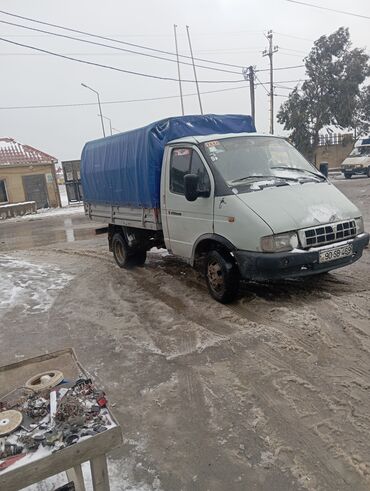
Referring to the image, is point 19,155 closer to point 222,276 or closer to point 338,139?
point 222,276

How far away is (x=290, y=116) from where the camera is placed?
32.9m

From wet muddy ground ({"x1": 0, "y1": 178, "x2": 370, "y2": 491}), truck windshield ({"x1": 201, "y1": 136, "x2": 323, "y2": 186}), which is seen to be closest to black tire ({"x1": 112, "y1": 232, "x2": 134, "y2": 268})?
wet muddy ground ({"x1": 0, "y1": 178, "x2": 370, "y2": 491})

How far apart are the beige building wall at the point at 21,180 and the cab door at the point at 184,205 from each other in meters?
24.2

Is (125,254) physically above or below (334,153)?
below

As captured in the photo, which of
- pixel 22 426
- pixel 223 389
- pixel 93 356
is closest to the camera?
pixel 22 426

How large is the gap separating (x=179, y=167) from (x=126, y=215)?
6.66 ft

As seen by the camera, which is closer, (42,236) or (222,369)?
(222,369)

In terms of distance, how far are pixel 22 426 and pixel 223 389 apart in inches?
72.0

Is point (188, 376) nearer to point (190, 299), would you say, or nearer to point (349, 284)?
point (190, 299)

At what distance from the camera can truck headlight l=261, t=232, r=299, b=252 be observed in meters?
4.66

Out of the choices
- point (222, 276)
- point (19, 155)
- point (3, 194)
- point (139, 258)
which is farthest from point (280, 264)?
point (19, 155)

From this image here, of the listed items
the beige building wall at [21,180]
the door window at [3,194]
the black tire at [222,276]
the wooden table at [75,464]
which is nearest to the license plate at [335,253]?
the black tire at [222,276]

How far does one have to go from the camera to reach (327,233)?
4.87 meters

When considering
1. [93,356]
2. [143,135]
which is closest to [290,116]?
[143,135]
